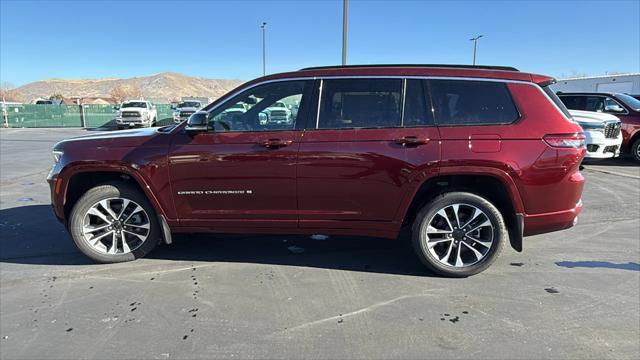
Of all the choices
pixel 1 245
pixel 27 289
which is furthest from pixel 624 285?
pixel 1 245

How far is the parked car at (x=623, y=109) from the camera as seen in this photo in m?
11.9

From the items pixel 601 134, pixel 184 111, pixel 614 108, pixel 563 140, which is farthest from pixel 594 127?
pixel 184 111

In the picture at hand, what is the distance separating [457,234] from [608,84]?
136ft

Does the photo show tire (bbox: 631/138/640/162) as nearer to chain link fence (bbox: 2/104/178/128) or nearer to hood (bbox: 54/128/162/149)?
hood (bbox: 54/128/162/149)

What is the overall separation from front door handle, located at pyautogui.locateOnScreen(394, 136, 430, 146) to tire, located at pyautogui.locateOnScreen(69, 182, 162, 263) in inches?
98.4

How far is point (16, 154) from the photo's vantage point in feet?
45.4

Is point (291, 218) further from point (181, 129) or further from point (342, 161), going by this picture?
point (181, 129)

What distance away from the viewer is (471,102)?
13.1 ft

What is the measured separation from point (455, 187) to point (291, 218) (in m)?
1.57

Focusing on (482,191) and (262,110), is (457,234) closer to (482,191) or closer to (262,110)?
(482,191)

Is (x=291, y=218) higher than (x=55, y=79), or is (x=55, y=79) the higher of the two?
(x=55, y=79)

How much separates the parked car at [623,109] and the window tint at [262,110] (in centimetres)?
1143

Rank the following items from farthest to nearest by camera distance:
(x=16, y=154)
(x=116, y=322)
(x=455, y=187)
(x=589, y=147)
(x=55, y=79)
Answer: (x=55, y=79)
(x=16, y=154)
(x=589, y=147)
(x=455, y=187)
(x=116, y=322)

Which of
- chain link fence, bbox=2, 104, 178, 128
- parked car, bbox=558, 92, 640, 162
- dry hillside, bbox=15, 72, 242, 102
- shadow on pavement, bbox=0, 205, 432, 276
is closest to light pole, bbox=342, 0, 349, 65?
parked car, bbox=558, 92, 640, 162
